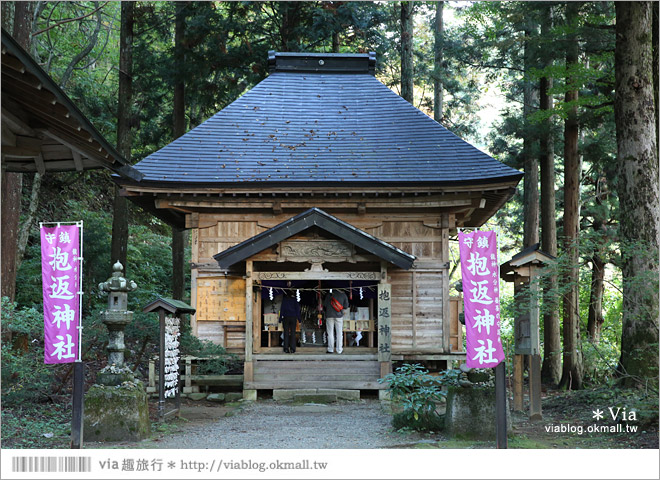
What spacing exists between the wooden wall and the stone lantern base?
6.07m

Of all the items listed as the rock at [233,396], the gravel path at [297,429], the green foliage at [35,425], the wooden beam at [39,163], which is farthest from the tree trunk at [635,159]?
the wooden beam at [39,163]

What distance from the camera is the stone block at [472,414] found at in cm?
868

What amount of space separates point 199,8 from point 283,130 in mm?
7753

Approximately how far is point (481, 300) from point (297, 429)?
3897 millimetres

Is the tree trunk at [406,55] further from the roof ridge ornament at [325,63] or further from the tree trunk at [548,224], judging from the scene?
the tree trunk at [548,224]

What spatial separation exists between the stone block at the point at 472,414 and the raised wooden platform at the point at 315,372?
15.1 feet

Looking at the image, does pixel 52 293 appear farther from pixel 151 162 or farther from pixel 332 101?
pixel 332 101

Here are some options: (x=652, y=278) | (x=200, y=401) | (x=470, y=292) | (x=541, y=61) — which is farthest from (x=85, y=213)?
(x=652, y=278)

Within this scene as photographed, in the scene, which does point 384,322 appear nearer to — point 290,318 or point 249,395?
point 290,318

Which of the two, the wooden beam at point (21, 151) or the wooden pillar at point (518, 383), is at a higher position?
the wooden beam at point (21, 151)

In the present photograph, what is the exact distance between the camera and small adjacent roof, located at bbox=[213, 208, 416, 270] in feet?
43.8

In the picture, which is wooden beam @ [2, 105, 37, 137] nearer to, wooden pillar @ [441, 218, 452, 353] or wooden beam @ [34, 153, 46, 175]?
wooden beam @ [34, 153, 46, 175]

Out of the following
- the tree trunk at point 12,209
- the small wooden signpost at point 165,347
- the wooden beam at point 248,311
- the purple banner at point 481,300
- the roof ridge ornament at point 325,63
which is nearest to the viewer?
the purple banner at point 481,300

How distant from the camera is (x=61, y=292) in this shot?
24.8 ft
